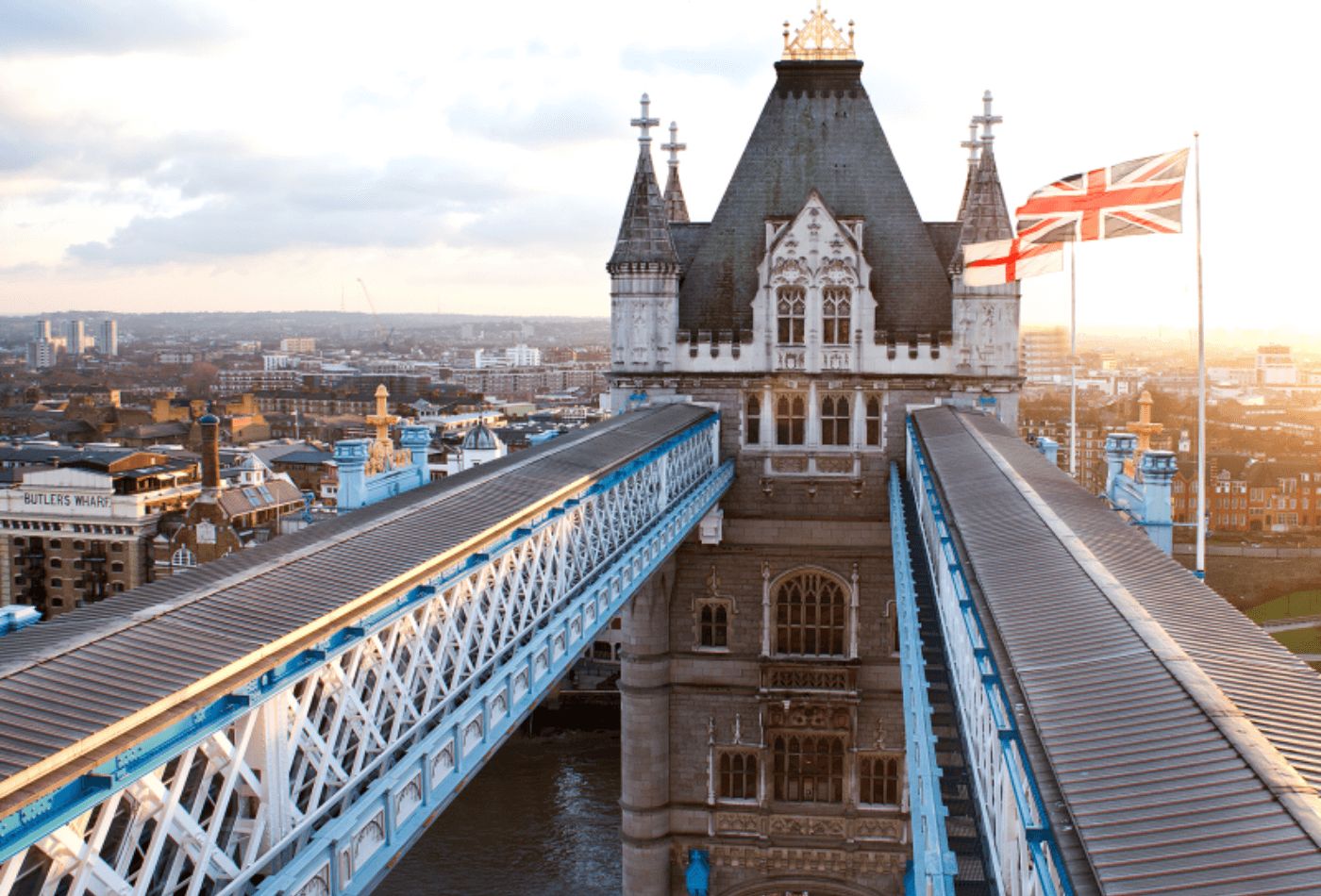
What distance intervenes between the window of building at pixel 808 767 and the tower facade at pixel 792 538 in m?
0.05

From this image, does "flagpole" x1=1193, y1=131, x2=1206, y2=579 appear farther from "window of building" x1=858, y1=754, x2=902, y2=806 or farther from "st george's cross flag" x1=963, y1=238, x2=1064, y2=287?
"window of building" x1=858, y1=754, x2=902, y2=806

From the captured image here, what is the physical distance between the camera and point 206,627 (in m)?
10.7

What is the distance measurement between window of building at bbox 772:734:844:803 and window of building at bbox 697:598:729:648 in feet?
9.26

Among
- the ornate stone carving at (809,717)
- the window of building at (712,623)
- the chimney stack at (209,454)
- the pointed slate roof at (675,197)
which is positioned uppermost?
the pointed slate roof at (675,197)

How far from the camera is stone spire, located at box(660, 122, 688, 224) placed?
40.7m

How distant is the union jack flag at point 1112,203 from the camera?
24312 mm

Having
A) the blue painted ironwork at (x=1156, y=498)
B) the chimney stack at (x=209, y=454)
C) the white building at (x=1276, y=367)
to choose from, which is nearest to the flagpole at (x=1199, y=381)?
the blue painted ironwork at (x=1156, y=498)

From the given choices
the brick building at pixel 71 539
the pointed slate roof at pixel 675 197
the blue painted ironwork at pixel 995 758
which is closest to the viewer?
the blue painted ironwork at pixel 995 758

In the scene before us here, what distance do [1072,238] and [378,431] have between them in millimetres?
15959

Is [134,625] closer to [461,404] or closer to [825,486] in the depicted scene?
[825,486]

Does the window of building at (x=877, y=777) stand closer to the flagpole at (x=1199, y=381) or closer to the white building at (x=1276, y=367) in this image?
the flagpole at (x=1199, y=381)

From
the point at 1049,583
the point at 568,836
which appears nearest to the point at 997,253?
A: the point at 1049,583

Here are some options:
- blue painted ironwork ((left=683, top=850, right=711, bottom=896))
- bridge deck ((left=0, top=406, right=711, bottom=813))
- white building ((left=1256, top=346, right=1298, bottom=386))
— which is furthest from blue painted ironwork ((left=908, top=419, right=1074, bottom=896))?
white building ((left=1256, top=346, right=1298, bottom=386))

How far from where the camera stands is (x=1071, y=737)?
8.67 m
